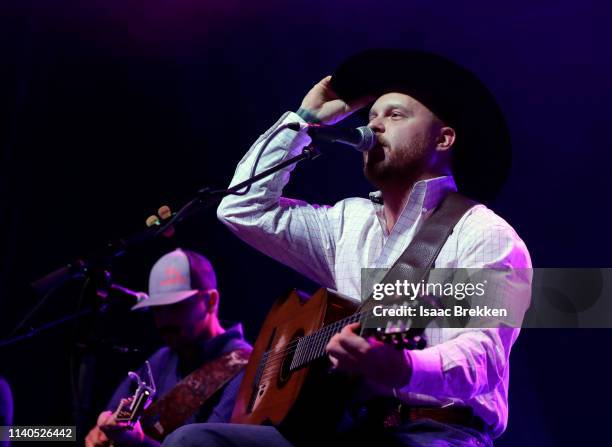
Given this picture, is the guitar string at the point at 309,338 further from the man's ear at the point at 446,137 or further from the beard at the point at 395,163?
the man's ear at the point at 446,137

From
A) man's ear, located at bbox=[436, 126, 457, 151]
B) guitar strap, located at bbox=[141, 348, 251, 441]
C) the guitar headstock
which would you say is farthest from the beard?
guitar strap, located at bbox=[141, 348, 251, 441]

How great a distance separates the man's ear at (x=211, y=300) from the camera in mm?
4684

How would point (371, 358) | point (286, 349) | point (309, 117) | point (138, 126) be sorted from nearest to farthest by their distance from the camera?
point (371, 358), point (286, 349), point (309, 117), point (138, 126)

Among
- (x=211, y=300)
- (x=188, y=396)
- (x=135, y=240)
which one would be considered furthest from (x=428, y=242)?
(x=211, y=300)

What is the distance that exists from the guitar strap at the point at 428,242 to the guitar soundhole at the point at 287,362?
376 millimetres

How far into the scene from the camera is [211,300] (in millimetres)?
4703

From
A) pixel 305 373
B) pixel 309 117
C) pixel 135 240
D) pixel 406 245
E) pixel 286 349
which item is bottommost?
pixel 286 349

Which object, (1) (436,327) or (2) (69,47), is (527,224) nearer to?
(1) (436,327)

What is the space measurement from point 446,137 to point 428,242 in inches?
25.8

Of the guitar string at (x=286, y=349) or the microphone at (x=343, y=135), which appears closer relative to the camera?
the guitar string at (x=286, y=349)

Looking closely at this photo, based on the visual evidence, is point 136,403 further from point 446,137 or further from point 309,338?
point 446,137

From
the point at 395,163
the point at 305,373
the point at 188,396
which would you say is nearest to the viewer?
the point at 305,373

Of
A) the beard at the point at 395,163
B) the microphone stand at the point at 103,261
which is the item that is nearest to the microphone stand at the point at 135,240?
the microphone stand at the point at 103,261

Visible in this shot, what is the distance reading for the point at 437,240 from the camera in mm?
2584
